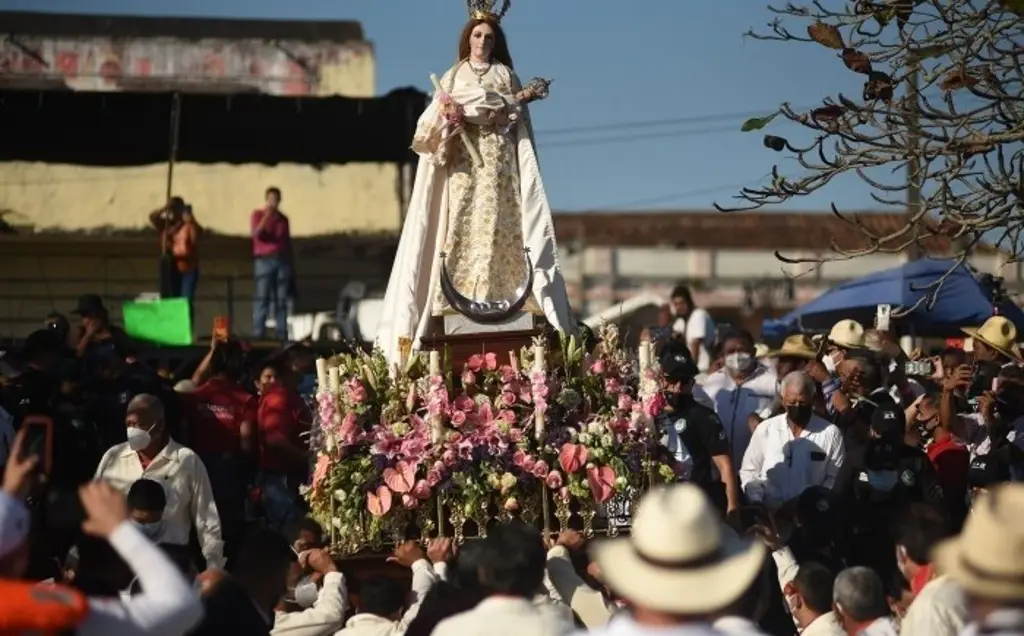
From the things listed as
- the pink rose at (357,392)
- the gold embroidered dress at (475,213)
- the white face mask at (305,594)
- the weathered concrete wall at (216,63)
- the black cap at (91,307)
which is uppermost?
the weathered concrete wall at (216,63)

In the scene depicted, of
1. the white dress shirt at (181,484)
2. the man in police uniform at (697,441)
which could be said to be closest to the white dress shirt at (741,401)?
the man in police uniform at (697,441)

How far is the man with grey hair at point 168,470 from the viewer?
10.7 meters

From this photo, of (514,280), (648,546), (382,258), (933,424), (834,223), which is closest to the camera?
(648,546)

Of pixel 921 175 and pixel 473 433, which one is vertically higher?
pixel 921 175

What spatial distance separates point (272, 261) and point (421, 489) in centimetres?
1046

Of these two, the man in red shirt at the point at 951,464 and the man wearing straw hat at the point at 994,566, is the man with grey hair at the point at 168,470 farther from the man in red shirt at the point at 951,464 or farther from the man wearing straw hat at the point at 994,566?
the man wearing straw hat at the point at 994,566

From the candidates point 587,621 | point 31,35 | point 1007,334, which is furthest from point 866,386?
point 31,35

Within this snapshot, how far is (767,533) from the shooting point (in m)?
10.5

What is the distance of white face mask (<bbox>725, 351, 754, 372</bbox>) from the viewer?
537 inches

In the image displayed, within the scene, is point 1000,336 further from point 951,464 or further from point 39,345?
point 39,345

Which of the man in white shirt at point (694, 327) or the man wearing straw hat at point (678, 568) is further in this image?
the man in white shirt at point (694, 327)

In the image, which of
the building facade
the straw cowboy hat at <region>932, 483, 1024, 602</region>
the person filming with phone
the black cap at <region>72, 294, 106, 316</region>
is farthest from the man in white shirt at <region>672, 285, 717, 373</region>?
the person filming with phone

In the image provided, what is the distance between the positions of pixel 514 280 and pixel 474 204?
49 centimetres

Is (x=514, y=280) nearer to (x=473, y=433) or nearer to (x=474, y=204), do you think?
(x=474, y=204)
